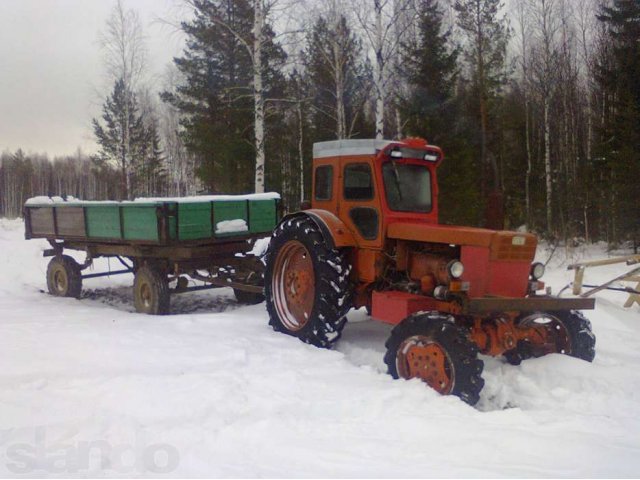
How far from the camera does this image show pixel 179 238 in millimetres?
8555

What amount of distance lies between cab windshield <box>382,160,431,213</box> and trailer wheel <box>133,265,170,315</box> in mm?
4286

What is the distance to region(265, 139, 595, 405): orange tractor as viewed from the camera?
5.09 metres

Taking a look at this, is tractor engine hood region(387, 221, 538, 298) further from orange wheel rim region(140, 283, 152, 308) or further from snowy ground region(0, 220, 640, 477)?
orange wheel rim region(140, 283, 152, 308)

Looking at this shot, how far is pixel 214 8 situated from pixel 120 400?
736 inches

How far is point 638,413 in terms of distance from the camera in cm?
461

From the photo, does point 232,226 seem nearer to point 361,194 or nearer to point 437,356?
point 361,194

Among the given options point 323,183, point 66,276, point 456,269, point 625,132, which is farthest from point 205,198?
point 625,132

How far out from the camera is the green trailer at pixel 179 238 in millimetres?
8586

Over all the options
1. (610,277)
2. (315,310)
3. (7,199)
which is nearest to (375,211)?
(315,310)

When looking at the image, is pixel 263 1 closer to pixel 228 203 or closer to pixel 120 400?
pixel 228 203

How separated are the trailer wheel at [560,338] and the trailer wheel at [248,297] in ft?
16.2

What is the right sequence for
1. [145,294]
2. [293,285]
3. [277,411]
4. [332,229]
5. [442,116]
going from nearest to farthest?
1. [277,411]
2. [332,229]
3. [293,285]
4. [145,294]
5. [442,116]

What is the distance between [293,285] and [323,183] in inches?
52.2

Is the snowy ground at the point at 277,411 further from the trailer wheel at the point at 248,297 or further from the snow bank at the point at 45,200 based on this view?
the snow bank at the point at 45,200
